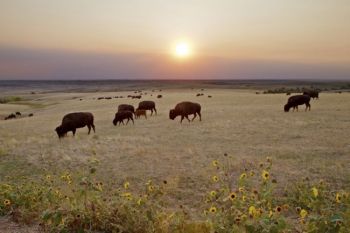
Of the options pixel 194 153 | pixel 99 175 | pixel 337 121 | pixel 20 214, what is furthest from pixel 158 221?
pixel 337 121

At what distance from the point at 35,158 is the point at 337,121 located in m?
17.6

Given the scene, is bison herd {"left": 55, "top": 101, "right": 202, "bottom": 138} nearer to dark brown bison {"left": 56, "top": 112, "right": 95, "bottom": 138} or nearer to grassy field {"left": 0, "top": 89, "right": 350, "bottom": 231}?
dark brown bison {"left": 56, "top": 112, "right": 95, "bottom": 138}

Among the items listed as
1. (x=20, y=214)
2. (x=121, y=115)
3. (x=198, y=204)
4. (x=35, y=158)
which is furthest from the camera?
(x=121, y=115)

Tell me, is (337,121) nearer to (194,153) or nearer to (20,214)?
(194,153)

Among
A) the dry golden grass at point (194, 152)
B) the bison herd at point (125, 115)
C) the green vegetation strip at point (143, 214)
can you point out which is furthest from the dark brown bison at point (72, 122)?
the green vegetation strip at point (143, 214)

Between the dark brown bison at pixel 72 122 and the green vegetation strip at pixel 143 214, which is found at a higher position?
the green vegetation strip at pixel 143 214

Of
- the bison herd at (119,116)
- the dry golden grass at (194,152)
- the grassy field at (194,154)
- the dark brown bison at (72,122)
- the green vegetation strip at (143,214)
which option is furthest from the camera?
the bison herd at (119,116)

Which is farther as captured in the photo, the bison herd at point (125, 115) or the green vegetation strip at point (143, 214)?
the bison herd at point (125, 115)

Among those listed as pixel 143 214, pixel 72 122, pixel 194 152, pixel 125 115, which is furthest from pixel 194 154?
pixel 125 115

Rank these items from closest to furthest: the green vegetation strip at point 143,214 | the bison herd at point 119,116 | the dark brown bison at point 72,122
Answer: the green vegetation strip at point 143,214 < the dark brown bison at point 72,122 < the bison herd at point 119,116

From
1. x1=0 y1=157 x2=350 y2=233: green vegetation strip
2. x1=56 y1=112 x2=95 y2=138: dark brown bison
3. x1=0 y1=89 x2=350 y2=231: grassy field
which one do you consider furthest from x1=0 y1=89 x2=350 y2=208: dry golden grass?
x1=0 y1=157 x2=350 y2=233: green vegetation strip

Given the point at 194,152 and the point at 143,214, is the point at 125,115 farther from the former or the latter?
the point at 143,214

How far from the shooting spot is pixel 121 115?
28.0 metres

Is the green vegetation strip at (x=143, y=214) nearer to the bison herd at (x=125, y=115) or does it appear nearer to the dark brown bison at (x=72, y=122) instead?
the dark brown bison at (x=72, y=122)
